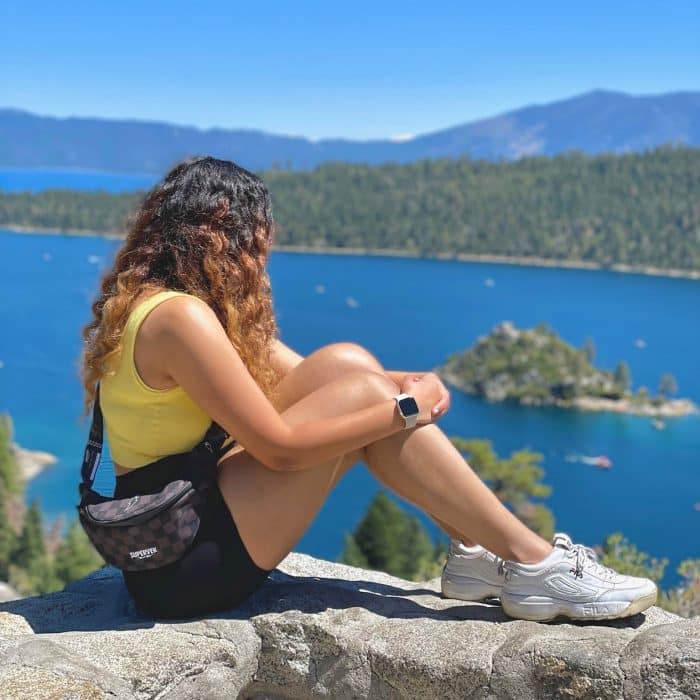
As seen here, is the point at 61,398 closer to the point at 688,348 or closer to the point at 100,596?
the point at 688,348

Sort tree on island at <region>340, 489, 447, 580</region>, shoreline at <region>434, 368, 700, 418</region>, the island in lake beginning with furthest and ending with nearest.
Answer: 1. the island in lake
2. shoreline at <region>434, 368, 700, 418</region>
3. tree on island at <region>340, 489, 447, 580</region>

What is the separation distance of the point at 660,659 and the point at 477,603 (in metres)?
0.54

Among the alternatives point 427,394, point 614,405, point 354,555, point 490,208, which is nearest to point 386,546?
point 354,555

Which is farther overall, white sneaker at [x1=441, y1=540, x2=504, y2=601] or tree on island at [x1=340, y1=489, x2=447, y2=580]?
tree on island at [x1=340, y1=489, x2=447, y2=580]

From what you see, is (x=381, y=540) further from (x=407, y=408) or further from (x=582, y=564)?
(x=407, y=408)

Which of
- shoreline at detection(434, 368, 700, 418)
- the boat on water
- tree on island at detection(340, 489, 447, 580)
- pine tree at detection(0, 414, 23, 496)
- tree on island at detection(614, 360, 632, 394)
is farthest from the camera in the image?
tree on island at detection(614, 360, 632, 394)

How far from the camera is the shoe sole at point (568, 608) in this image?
2.09 m

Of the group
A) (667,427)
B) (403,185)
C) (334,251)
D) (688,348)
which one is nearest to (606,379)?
(667,427)

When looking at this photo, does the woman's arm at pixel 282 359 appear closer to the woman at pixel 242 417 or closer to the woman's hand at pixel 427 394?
the woman at pixel 242 417

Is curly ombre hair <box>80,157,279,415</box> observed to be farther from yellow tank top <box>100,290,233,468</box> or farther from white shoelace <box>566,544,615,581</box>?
white shoelace <box>566,544,615,581</box>

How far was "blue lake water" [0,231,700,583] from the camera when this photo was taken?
32062 mm

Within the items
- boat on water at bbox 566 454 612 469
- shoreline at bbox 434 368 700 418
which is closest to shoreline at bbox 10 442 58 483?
boat on water at bbox 566 454 612 469

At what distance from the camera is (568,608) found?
2.10 meters

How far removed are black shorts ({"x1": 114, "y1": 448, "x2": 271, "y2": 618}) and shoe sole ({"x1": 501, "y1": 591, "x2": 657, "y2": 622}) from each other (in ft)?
1.95
